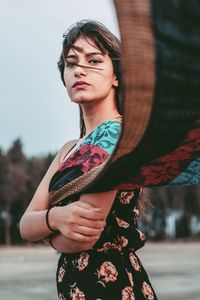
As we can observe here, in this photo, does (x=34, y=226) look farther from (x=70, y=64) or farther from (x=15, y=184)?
(x=15, y=184)

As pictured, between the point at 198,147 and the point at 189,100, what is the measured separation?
147mm

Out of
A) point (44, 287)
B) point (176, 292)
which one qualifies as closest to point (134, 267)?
point (176, 292)

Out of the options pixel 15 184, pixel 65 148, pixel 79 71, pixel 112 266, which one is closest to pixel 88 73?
pixel 79 71

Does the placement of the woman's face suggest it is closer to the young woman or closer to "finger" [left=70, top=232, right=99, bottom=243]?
the young woman

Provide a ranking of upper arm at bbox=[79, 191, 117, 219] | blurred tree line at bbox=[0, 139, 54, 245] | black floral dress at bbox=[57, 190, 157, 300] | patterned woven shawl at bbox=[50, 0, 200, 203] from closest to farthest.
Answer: patterned woven shawl at bbox=[50, 0, 200, 203] → upper arm at bbox=[79, 191, 117, 219] → black floral dress at bbox=[57, 190, 157, 300] → blurred tree line at bbox=[0, 139, 54, 245]

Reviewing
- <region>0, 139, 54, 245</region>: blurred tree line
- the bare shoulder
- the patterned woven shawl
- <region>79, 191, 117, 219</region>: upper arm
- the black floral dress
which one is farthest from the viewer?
<region>0, 139, 54, 245</region>: blurred tree line

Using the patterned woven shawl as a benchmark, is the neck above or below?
below

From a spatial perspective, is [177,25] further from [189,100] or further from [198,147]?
[198,147]

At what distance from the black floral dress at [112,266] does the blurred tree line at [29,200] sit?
3032 centimetres

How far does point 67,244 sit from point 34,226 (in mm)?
116

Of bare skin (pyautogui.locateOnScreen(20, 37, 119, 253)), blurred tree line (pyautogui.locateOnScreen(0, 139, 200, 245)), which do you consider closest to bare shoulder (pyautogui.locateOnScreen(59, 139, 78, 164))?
bare skin (pyautogui.locateOnScreen(20, 37, 119, 253))

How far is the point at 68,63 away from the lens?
1.40 meters

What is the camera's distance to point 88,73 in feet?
4.43

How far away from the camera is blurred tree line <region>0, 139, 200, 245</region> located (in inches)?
1623
